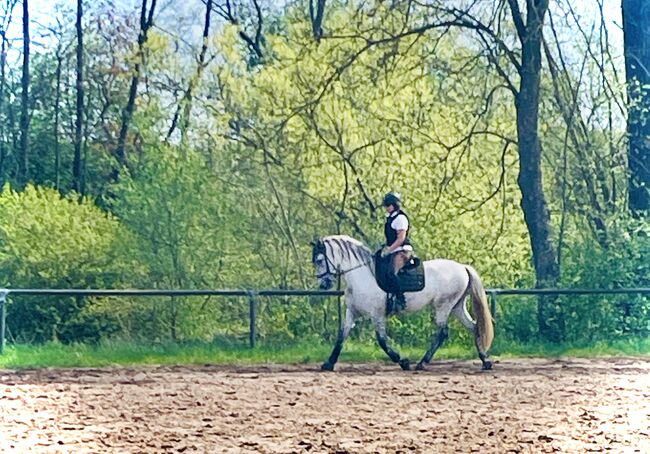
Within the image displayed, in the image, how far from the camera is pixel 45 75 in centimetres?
648

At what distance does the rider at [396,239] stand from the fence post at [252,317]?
0.91 metres

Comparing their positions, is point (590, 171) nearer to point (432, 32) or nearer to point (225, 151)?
point (432, 32)

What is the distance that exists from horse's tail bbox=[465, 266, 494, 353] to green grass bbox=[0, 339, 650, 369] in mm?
182

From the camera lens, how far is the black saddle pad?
21.3 ft

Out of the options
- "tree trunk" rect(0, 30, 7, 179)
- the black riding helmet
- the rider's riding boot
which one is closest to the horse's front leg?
the rider's riding boot

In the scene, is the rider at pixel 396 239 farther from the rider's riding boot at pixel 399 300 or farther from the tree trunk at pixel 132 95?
the tree trunk at pixel 132 95

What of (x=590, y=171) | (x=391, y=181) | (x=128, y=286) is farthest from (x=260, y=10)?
(x=590, y=171)

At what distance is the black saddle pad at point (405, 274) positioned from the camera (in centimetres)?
650

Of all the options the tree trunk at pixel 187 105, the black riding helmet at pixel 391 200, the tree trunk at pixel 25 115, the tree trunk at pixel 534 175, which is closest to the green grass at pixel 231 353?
the tree trunk at pixel 534 175

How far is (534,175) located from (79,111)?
9.36 ft

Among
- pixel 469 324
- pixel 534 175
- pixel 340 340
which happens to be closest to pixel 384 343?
pixel 340 340

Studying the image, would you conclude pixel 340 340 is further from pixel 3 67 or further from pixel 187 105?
pixel 3 67

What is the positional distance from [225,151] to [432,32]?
1501 mm

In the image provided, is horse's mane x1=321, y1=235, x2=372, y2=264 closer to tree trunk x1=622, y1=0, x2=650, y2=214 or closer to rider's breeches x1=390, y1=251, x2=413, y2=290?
rider's breeches x1=390, y1=251, x2=413, y2=290
